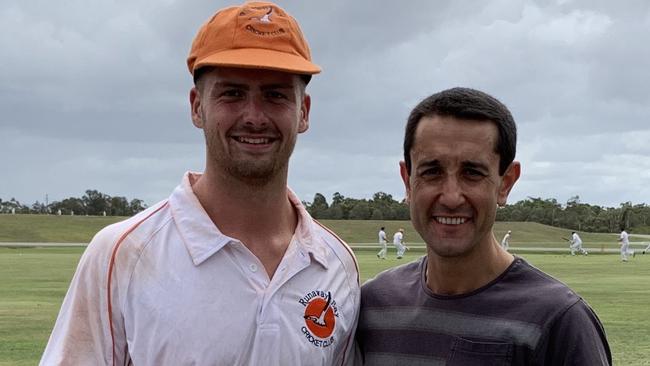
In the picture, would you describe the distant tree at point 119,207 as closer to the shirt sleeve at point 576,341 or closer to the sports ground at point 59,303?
the sports ground at point 59,303

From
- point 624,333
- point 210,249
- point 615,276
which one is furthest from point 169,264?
point 615,276

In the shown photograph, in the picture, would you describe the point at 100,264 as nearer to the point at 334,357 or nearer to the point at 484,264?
the point at 334,357

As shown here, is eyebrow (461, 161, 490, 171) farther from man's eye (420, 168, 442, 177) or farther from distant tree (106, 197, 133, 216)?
distant tree (106, 197, 133, 216)

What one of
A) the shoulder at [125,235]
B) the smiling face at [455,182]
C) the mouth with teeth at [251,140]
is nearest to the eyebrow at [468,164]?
the smiling face at [455,182]

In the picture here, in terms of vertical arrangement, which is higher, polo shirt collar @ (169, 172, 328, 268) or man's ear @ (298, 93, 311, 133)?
man's ear @ (298, 93, 311, 133)

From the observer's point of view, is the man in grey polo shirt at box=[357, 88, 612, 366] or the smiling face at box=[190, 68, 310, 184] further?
the smiling face at box=[190, 68, 310, 184]

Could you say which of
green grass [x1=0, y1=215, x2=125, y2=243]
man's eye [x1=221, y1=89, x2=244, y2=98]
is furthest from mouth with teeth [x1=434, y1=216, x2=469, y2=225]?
green grass [x1=0, y1=215, x2=125, y2=243]

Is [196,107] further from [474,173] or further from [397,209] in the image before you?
[397,209]

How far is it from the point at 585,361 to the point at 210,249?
1.57 metres

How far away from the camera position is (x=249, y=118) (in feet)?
12.2

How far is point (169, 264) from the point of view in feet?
12.0

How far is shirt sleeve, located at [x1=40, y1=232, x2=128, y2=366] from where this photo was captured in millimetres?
3572

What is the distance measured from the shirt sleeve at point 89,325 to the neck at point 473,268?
1435mm

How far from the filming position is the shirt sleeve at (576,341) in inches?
Result: 134
